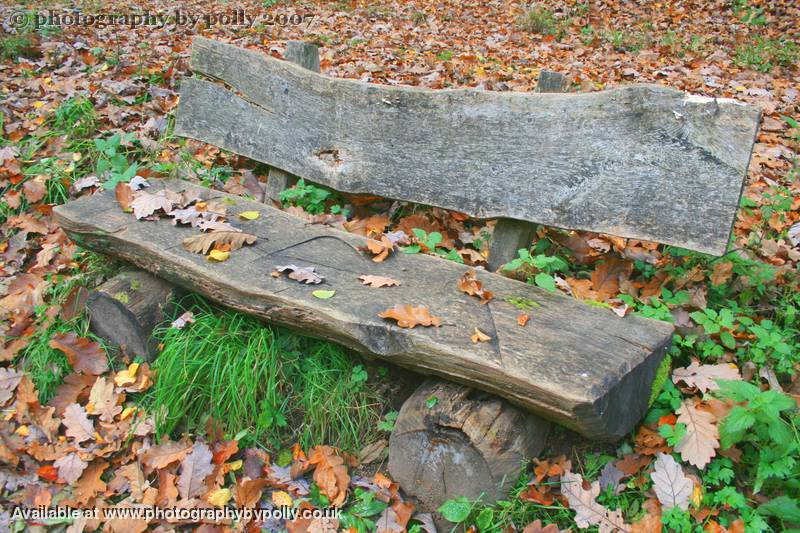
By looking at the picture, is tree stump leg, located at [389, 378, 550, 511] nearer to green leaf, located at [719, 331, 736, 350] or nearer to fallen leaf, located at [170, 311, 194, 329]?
green leaf, located at [719, 331, 736, 350]

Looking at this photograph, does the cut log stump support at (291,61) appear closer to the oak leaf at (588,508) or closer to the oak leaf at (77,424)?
the oak leaf at (77,424)

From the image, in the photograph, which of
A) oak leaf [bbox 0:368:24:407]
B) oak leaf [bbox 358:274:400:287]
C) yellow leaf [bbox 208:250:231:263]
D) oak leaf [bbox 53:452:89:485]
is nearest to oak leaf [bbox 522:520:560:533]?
oak leaf [bbox 358:274:400:287]

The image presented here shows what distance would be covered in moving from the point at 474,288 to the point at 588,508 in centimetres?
97

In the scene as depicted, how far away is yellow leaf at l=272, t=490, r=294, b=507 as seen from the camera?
2.62m

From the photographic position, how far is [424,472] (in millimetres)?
2463

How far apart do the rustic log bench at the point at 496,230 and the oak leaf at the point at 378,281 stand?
0.04 meters

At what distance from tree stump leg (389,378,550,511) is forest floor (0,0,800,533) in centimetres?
8

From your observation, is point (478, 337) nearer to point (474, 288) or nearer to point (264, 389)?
point (474, 288)

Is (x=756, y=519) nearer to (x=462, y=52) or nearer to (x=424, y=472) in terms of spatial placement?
(x=424, y=472)

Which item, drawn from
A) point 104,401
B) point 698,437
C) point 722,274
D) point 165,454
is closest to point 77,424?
point 104,401

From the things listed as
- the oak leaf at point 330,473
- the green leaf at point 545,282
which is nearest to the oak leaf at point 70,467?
the oak leaf at point 330,473

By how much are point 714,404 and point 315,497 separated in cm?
165

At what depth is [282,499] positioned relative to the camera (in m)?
2.63

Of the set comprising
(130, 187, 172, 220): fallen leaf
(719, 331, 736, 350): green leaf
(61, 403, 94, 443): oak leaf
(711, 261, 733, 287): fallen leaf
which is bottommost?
(61, 403, 94, 443): oak leaf
